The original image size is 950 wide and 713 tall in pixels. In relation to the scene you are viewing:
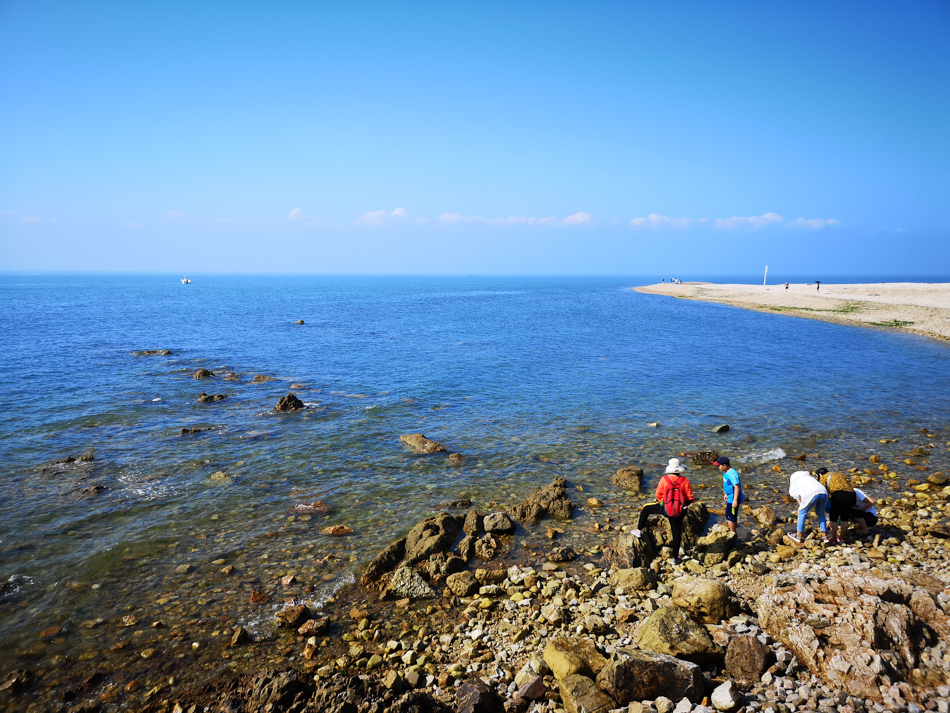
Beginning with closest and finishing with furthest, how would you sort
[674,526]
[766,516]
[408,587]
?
1. [408,587]
2. [674,526]
3. [766,516]

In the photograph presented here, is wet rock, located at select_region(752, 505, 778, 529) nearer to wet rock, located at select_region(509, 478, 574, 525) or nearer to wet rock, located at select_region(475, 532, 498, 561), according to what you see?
wet rock, located at select_region(509, 478, 574, 525)

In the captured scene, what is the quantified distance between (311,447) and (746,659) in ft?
58.7

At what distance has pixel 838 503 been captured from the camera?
12852 millimetres

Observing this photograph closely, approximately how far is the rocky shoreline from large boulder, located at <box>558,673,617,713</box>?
3 centimetres

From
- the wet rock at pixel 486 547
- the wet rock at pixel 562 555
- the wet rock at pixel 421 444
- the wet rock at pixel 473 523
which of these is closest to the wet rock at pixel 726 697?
the wet rock at pixel 562 555

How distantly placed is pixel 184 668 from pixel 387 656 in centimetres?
388

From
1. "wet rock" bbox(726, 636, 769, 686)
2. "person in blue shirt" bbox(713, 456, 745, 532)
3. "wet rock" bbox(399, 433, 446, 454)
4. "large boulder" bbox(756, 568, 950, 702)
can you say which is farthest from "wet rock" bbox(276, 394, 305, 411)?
"wet rock" bbox(726, 636, 769, 686)

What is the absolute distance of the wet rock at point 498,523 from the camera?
14.5 meters

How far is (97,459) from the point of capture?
20250mm

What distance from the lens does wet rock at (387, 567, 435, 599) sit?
11.6 m

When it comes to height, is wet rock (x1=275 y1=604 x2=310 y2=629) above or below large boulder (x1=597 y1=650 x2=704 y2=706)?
below

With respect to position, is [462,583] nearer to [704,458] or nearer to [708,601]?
[708,601]

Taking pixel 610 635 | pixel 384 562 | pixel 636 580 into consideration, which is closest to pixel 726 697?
pixel 610 635

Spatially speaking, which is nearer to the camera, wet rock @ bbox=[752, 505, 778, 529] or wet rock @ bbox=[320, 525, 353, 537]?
wet rock @ bbox=[752, 505, 778, 529]
